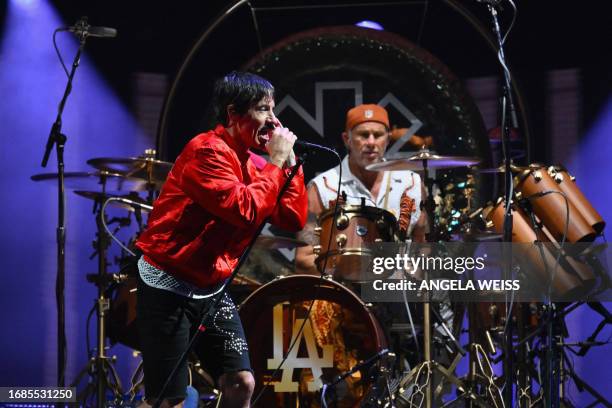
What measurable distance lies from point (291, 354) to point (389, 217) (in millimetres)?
1055

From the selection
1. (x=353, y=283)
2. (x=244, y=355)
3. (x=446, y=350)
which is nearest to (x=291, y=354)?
(x=353, y=283)

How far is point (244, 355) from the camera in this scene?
401 cm

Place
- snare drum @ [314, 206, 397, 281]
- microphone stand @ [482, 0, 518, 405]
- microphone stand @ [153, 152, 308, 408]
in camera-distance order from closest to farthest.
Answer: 1. microphone stand @ [153, 152, 308, 408]
2. microphone stand @ [482, 0, 518, 405]
3. snare drum @ [314, 206, 397, 281]

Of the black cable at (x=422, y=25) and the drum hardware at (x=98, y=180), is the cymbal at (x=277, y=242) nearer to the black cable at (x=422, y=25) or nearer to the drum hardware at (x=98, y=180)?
the drum hardware at (x=98, y=180)

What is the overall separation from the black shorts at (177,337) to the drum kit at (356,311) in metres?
1.70

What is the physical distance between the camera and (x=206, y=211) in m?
3.93

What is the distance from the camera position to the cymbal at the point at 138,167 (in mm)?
6426

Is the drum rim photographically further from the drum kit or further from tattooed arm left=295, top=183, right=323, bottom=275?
tattooed arm left=295, top=183, right=323, bottom=275

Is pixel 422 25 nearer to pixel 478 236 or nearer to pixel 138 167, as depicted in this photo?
pixel 478 236

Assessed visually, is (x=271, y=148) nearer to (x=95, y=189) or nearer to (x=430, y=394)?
(x=430, y=394)

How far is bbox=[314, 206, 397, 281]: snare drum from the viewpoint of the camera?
6.09 metres

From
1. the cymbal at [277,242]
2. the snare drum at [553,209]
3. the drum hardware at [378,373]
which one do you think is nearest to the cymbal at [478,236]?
the snare drum at [553,209]

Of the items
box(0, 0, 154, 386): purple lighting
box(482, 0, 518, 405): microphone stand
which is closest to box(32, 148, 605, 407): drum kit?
box(482, 0, 518, 405): microphone stand

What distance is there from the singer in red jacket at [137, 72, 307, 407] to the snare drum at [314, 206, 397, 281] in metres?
2.04
